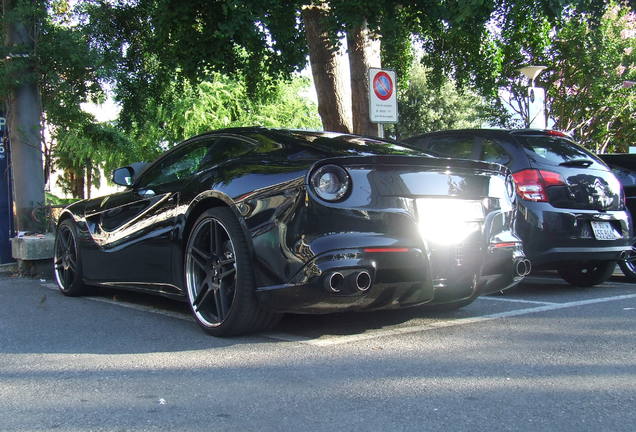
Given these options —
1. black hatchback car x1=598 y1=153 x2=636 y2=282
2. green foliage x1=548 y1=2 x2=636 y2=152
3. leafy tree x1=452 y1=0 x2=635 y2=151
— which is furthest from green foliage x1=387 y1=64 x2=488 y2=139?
black hatchback car x1=598 y1=153 x2=636 y2=282

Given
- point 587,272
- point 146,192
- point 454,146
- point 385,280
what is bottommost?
point 587,272

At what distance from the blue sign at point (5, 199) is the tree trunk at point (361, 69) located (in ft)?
16.8

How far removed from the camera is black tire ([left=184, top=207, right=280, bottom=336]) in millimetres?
4223

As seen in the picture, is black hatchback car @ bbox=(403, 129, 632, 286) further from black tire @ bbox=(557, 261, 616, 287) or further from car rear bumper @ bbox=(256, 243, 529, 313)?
car rear bumper @ bbox=(256, 243, 529, 313)

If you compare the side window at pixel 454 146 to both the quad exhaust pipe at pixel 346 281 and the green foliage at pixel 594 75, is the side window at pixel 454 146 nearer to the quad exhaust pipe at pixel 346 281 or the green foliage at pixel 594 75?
the quad exhaust pipe at pixel 346 281

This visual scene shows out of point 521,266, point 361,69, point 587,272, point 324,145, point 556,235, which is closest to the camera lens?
point 324,145

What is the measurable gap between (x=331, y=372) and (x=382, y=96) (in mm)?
6036

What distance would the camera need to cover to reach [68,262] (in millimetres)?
6586

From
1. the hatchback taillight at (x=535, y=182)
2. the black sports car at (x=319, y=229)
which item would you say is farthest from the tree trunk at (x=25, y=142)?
the hatchback taillight at (x=535, y=182)

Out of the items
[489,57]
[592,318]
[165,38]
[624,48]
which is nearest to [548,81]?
[624,48]

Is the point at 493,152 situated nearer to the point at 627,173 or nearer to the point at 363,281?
the point at 627,173

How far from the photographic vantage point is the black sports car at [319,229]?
390cm

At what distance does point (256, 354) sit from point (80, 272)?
9.92 ft

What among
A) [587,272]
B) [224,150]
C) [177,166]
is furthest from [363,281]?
[587,272]
